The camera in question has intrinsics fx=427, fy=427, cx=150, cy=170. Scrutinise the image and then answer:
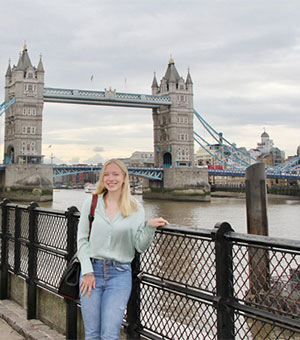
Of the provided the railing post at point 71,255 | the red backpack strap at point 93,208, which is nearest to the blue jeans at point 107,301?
the red backpack strap at point 93,208

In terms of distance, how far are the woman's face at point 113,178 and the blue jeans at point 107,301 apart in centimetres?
41

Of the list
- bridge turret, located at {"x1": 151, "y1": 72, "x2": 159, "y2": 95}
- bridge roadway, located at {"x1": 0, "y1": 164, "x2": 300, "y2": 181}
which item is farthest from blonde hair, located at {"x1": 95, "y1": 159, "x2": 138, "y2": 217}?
bridge turret, located at {"x1": 151, "y1": 72, "x2": 159, "y2": 95}

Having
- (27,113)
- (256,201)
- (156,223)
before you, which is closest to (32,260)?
(156,223)

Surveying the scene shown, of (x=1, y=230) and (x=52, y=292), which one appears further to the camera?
(x=1, y=230)

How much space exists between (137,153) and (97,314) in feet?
370

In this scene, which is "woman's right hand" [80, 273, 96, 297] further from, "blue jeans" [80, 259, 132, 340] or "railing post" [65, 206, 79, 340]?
"railing post" [65, 206, 79, 340]

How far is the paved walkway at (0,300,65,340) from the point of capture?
3.12m

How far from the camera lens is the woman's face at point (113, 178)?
240 cm

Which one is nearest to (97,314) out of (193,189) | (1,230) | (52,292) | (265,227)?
(52,292)

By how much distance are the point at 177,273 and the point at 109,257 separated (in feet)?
1.62

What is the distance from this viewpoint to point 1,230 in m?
4.30

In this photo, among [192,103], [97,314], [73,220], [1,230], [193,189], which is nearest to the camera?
[97,314]

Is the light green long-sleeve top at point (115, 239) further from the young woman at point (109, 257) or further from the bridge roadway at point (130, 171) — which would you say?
the bridge roadway at point (130, 171)

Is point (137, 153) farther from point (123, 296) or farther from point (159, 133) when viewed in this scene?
point (123, 296)
